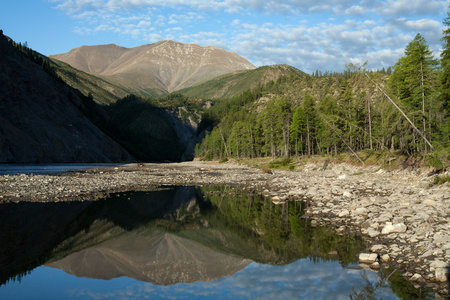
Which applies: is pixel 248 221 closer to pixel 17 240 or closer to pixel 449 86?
pixel 17 240

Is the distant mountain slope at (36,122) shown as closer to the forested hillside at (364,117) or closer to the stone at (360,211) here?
the forested hillside at (364,117)

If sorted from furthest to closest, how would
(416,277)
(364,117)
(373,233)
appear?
(364,117) < (373,233) < (416,277)

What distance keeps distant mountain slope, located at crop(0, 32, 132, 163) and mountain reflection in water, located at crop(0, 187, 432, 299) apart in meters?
59.9

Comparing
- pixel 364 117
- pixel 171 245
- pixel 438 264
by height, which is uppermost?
pixel 364 117

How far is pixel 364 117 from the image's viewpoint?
214ft

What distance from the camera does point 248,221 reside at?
1652cm

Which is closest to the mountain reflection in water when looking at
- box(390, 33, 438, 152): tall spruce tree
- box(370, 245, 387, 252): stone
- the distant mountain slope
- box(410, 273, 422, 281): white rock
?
box(410, 273, 422, 281): white rock

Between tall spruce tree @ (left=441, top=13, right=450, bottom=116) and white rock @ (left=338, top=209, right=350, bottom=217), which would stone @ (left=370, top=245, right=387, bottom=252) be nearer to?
white rock @ (left=338, top=209, right=350, bottom=217)

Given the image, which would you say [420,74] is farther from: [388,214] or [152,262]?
[152,262]

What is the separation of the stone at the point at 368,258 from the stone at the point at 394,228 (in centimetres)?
258

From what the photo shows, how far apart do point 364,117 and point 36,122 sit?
77.5 m

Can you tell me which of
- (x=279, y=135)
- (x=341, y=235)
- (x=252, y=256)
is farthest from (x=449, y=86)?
(x=279, y=135)

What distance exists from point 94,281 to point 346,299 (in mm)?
6768

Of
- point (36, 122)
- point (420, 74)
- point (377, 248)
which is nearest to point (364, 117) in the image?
point (420, 74)
